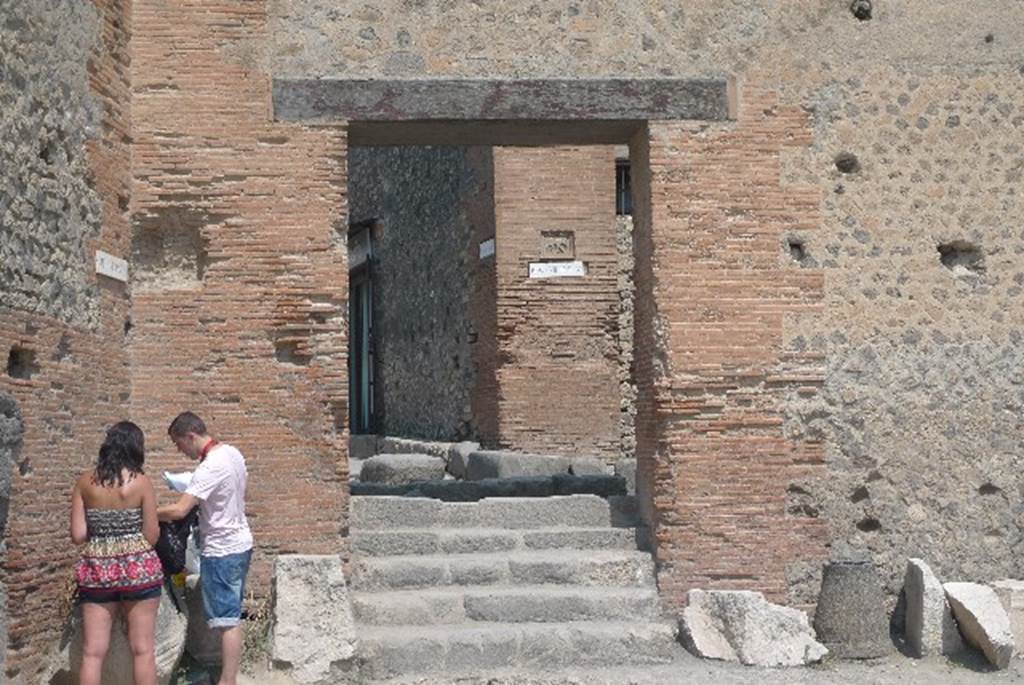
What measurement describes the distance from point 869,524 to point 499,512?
86.1 inches

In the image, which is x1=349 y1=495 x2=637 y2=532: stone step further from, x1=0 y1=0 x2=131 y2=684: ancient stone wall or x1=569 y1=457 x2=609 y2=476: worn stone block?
x1=569 y1=457 x2=609 y2=476: worn stone block

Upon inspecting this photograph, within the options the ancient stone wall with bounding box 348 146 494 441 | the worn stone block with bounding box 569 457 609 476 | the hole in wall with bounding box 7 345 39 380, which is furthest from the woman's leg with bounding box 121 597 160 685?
the ancient stone wall with bounding box 348 146 494 441

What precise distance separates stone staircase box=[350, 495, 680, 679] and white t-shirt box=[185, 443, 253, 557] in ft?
4.01

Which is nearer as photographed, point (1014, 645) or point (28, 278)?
point (28, 278)

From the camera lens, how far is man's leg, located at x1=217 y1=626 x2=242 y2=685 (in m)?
6.38

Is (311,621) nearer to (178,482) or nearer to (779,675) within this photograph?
(178,482)

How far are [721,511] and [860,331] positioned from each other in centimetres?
133

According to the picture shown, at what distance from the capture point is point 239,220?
307 inches

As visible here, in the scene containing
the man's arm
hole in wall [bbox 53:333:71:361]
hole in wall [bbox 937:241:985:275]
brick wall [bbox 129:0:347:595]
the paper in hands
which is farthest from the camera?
hole in wall [bbox 937:241:985:275]

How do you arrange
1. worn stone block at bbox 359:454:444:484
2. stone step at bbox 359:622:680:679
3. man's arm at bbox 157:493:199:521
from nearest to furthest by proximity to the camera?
man's arm at bbox 157:493:199:521, stone step at bbox 359:622:680:679, worn stone block at bbox 359:454:444:484

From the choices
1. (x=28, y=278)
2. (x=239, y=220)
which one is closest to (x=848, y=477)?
(x=239, y=220)

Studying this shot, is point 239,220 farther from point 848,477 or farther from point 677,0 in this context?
point 848,477

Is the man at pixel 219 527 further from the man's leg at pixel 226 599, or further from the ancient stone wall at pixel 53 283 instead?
the ancient stone wall at pixel 53 283

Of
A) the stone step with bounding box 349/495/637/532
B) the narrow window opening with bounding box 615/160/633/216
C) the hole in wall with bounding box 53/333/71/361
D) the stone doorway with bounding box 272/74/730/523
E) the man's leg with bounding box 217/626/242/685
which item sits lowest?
the man's leg with bounding box 217/626/242/685
